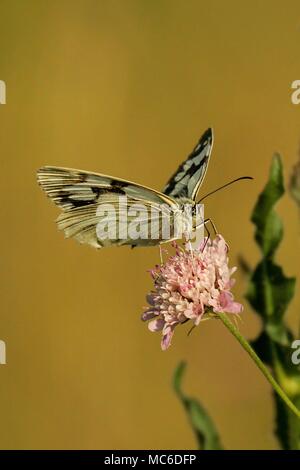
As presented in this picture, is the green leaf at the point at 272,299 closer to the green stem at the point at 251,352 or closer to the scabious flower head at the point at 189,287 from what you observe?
the scabious flower head at the point at 189,287

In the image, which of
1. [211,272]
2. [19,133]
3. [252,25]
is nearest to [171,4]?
[252,25]

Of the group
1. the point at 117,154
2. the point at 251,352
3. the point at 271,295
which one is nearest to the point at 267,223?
the point at 271,295

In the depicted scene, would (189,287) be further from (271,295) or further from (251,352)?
(271,295)

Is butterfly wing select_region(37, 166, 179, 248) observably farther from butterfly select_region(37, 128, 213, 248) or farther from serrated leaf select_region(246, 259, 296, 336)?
serrated leaf select_region(246, 259, 296, 336)

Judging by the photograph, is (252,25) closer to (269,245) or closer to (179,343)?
(179,343)

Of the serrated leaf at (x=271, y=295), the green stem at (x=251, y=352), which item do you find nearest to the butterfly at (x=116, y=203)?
the serrated leaf at (x=271, y=295)

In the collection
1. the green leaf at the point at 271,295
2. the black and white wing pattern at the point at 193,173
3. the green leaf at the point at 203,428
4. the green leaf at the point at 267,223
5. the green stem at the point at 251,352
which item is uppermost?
the black and white wing pattern at the point at 193,173
